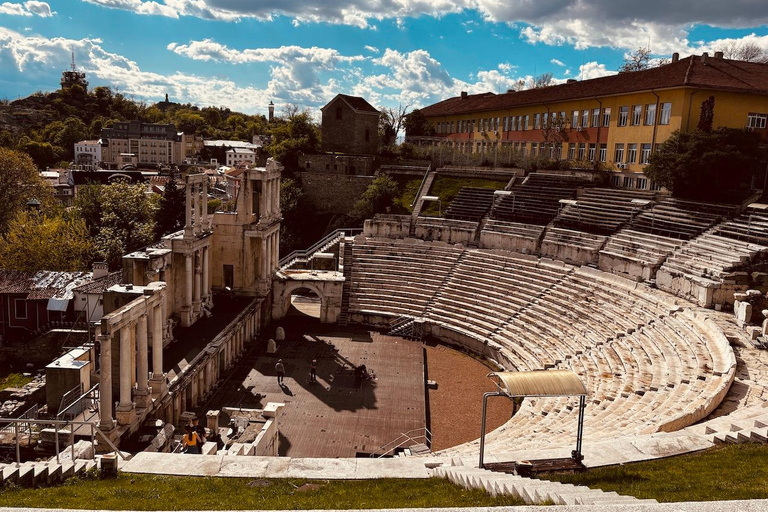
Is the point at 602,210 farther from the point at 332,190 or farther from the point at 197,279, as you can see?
the point at 332,190

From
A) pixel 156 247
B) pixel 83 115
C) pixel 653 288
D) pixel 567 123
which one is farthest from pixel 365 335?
pixel 83 115

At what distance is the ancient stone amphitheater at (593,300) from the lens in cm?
1614

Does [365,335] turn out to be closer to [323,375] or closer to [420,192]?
[323,375]

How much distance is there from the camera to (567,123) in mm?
48438

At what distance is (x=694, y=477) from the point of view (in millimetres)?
11117

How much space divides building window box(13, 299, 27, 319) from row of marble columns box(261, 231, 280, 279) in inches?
504

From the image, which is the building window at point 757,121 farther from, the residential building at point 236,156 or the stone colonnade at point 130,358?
the residential building at point 236,156

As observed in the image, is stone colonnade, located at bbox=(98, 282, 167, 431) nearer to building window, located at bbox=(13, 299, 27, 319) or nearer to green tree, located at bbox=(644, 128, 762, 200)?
building window, located at bbox=(13, 299, 27, 319)

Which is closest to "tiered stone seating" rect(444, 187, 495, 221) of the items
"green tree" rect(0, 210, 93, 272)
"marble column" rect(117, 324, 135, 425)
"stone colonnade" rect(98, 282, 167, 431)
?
"stone colonnade" rect(98, 282, 167, 431)

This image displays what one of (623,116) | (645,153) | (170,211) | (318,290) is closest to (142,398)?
(318,290)

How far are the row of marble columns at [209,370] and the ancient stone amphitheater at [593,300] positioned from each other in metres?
6.93

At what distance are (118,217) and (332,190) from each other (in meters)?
18.2

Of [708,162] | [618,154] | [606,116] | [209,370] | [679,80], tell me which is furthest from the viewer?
[606,116]

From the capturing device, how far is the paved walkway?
39.0 ft
